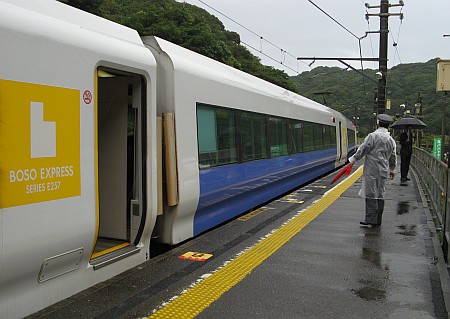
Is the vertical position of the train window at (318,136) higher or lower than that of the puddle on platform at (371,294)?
higher

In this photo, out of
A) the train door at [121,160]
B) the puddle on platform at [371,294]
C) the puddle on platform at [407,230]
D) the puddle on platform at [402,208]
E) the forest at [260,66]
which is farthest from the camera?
the forest at [260,66]

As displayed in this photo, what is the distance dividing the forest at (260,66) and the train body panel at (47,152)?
17165 millimetres

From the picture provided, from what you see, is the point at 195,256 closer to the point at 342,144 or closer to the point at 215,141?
the point at 215,141

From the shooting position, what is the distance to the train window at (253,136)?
24.1ft

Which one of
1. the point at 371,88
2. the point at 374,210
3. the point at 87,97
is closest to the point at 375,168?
the point at 374,210

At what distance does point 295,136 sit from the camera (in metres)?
11.1

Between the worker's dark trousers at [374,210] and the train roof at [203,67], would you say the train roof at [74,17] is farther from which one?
the worker's dark trousers at [374,210]

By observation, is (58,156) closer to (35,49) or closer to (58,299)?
(35,49)

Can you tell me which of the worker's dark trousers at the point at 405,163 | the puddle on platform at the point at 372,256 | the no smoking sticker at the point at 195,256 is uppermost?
the worker's dark trousers at the point at 405,163

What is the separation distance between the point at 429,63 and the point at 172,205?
45713 millimetres

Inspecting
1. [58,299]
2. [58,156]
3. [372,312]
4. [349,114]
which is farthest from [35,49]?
[349,114]

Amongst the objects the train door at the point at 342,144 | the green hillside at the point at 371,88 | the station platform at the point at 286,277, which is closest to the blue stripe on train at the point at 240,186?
the station platform at the point at 286,277

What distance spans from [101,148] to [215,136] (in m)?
1.87

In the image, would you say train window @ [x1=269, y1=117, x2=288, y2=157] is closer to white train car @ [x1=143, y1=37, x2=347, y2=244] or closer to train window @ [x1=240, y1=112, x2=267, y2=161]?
white train car @ [x1=143, y1=37, x2=347, y2=244]
